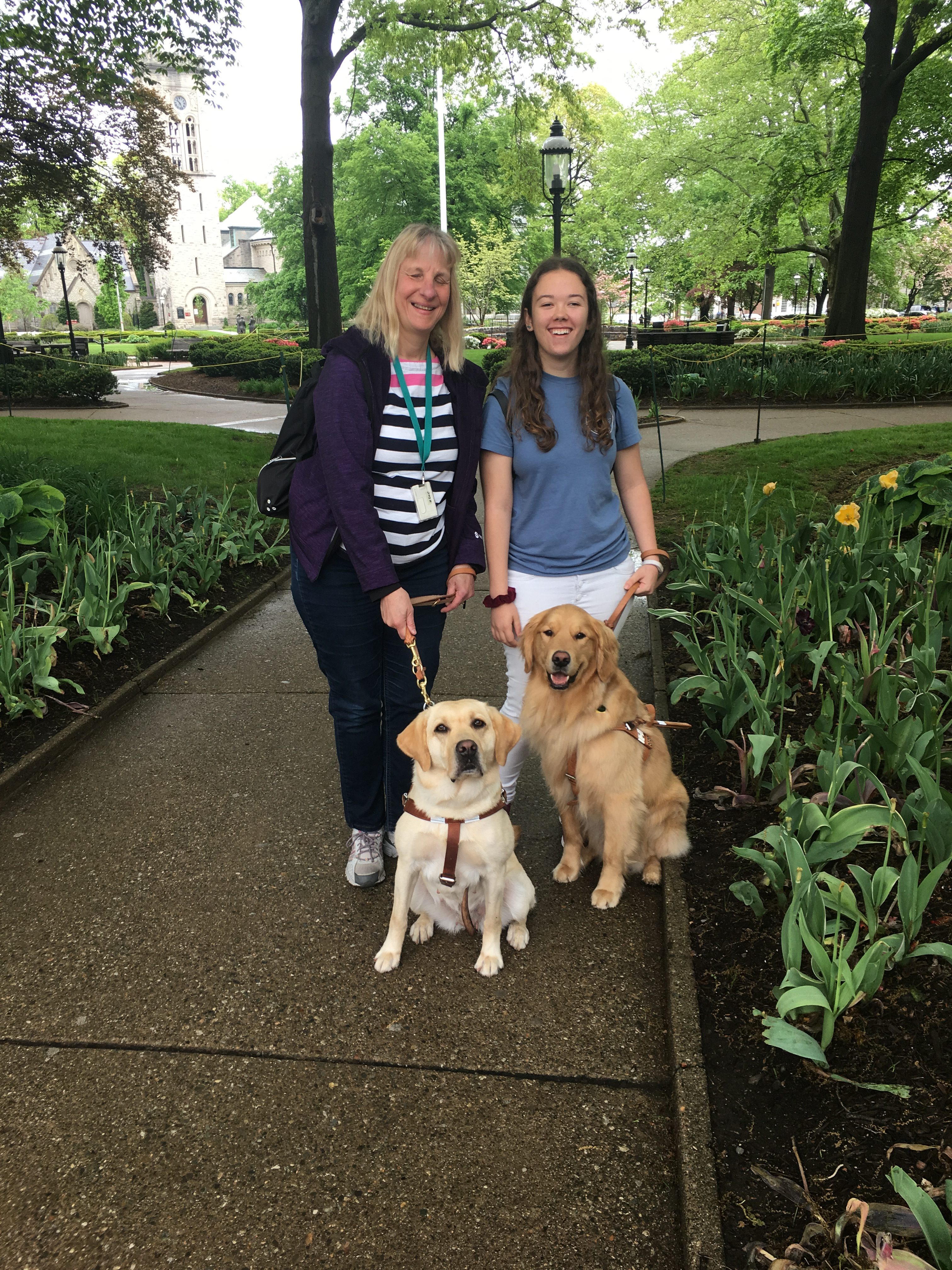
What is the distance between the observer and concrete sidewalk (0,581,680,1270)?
2.03 meters

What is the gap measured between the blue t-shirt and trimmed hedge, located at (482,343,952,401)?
11590 millimetres

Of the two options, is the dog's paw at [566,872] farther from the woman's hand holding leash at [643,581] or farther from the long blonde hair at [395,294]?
the long blonde hair at [395,294]

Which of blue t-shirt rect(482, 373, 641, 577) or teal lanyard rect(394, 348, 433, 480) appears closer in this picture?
teal lanyard rect(394, 348, 433, 480)

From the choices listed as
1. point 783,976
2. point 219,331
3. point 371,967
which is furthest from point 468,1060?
point 219,331

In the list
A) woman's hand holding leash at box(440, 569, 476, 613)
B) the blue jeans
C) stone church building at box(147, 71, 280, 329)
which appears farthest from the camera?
stone church building at box(147, 71, 280, 329)

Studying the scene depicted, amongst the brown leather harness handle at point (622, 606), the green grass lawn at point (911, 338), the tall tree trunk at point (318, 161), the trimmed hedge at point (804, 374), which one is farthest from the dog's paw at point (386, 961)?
the green grass lawn at point (911, 338)

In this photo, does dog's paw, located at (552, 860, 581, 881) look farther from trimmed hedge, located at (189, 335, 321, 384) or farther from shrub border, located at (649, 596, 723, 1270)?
trimmed hedge, located at (189, 335, 321, 384)

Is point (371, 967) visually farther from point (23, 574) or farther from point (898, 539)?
point (898, 539)

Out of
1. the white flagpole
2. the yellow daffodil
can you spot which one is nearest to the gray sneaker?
the yellow daffodil

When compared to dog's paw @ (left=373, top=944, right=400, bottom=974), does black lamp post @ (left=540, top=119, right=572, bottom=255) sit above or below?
above

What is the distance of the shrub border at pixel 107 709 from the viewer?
4.14m

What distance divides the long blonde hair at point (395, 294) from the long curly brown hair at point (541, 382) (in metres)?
0.25

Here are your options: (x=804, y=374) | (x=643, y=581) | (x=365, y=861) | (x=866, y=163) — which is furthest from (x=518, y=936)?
(x=866, y=163)

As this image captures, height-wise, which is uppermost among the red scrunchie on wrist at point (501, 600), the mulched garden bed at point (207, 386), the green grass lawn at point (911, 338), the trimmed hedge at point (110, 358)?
the green grass lawn at point (911, 338)
